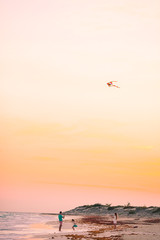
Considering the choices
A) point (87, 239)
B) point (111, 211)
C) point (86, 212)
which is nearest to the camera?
point (87, 239)

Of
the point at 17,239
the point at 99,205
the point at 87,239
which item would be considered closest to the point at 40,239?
the point at 17,239

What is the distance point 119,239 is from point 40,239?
7884 millimetres

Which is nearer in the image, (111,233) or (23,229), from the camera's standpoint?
(111,233)

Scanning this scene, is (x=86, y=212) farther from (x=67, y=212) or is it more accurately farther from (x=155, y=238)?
(x=155, y=238)

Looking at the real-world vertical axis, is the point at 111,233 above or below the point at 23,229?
below

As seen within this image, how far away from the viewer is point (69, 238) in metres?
29.7

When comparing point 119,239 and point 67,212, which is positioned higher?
point 67,212

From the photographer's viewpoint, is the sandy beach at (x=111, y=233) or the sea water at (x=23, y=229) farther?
the sea water at (x=23, y=229)

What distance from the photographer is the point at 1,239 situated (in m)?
30.6

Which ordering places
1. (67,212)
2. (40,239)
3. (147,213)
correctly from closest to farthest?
(40,239)
(147,213)
(67,212)

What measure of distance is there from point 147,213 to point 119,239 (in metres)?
62.8

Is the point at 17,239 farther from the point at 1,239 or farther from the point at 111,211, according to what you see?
the point at 111,211

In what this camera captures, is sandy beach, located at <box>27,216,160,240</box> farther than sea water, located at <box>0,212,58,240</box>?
No

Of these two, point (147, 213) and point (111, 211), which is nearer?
point (147, 213)
